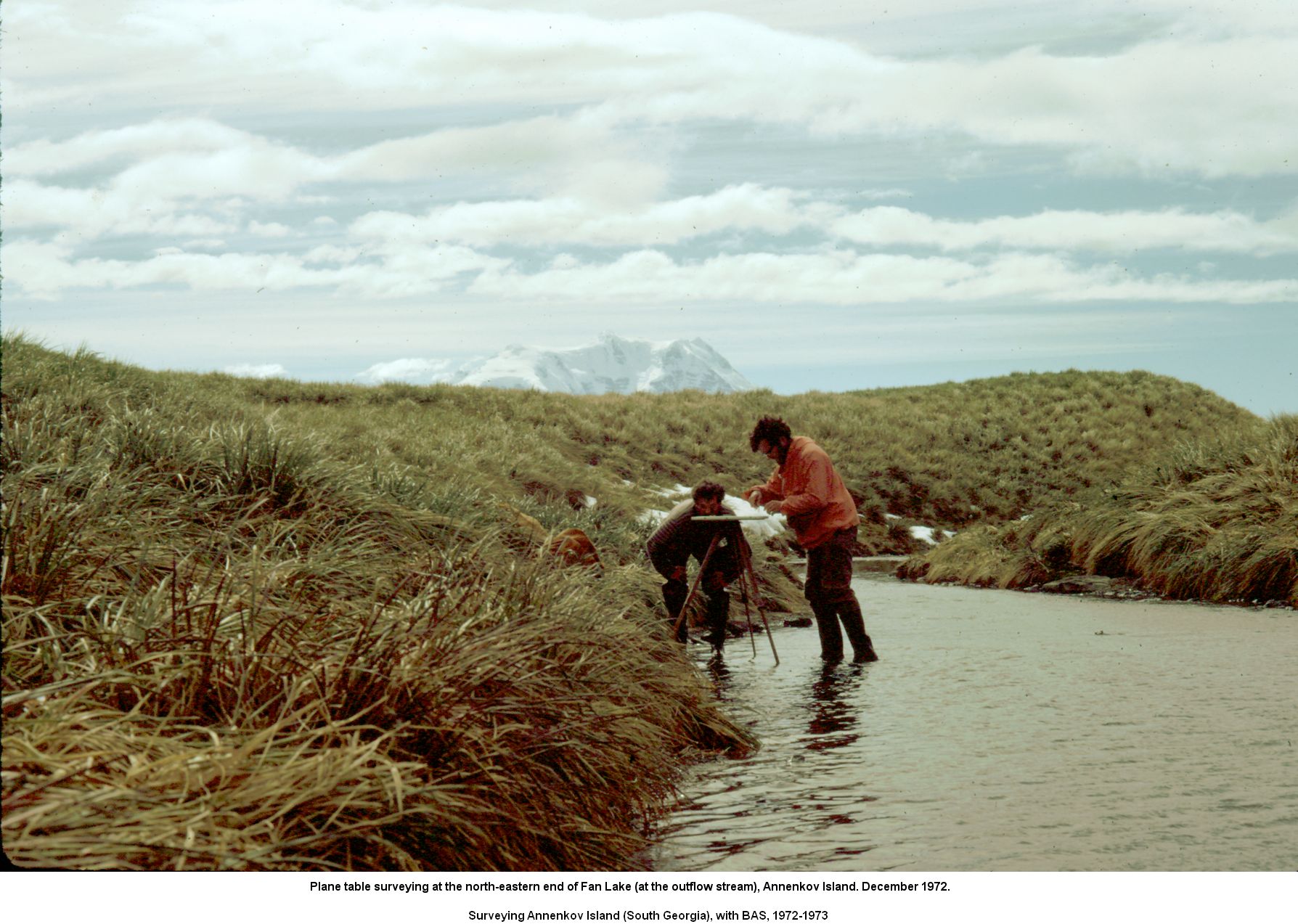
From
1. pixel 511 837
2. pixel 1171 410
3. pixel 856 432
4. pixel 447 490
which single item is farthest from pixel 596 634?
pixel 1171 410

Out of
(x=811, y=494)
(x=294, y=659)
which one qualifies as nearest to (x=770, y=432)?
(x=811, y=494)

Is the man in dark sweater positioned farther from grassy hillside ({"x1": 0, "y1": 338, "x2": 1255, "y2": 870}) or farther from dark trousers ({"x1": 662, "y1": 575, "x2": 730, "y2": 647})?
grassy hillside ({"x1": 0, "y1": 338, "x2": 1255, "y2": 870})

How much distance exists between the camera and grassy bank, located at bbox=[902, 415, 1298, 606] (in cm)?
1360

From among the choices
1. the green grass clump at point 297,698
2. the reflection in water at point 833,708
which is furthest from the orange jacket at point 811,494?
the green grass clump at point 297,698

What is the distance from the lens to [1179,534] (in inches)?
592

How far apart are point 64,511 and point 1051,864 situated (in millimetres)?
4601

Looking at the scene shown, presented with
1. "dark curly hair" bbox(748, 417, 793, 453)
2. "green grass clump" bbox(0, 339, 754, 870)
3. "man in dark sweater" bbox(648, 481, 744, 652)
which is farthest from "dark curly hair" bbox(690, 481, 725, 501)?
"green grass clump" bbox(0, 339, 754, 870)

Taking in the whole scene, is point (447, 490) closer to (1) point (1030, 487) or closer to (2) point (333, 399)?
(2) point (333, 399)

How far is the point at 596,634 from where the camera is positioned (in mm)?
6328

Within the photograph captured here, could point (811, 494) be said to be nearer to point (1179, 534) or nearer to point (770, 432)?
point (770, 432)

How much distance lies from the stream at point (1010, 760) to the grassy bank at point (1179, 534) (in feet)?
8.14

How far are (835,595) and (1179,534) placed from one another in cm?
737

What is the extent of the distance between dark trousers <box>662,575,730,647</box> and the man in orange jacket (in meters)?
1.06

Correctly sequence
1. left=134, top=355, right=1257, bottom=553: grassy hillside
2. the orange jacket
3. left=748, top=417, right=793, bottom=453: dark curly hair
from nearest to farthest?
the orange jacket < left=748, top=417, right=793, bottom=453: dark curly hair < left=134, top=355, right=1257, bottom=553: grassy hillside
